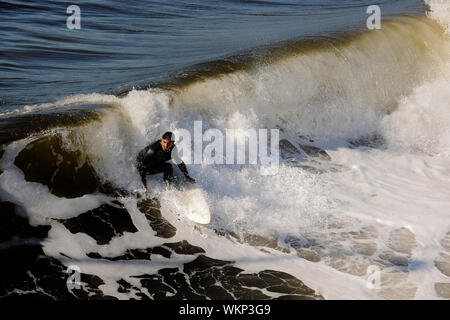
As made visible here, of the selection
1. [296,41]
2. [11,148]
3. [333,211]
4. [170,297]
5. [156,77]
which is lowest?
[170,297]

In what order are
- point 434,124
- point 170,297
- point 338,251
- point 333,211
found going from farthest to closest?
point 434,124, point 333,211, point 338,251, point 170,297

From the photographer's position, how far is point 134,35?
1555cm

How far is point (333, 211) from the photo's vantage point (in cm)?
821

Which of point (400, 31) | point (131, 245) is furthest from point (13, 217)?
point (400, 31)

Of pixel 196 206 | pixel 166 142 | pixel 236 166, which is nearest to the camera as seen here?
pixel 166 142

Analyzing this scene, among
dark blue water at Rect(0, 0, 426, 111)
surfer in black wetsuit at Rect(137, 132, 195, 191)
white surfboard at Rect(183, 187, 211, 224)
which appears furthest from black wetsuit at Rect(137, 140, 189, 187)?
dark blue water at Rect(0, 0, 426, 111)

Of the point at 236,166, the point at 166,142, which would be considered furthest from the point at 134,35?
the point at 166,142

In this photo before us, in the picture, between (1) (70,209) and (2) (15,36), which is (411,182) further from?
(2) (15,36)

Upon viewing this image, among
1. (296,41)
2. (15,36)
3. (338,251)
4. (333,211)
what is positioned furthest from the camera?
(15,36)

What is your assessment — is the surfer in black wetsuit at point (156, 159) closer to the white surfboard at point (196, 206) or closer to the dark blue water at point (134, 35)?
the white surfboard at point (196, 206)

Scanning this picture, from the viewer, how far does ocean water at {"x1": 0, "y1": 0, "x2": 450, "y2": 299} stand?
21.5ft

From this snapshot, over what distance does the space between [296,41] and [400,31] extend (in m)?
3.46

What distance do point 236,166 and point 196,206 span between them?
68.3 inches

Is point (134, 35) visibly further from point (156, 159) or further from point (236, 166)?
point (156, 159)
